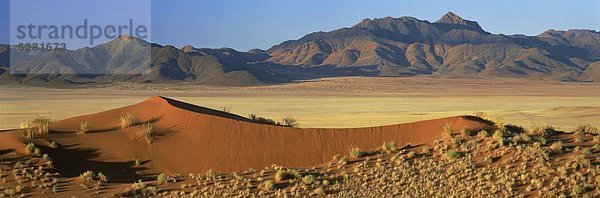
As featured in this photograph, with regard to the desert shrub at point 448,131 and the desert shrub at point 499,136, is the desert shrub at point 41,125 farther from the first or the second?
the desert shrub at point 499,136

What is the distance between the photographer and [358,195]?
405 inches

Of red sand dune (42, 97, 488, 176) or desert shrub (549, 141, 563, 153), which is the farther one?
red sand dune (42, 97, 488, 176)

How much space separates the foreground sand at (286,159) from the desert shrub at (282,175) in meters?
0.02

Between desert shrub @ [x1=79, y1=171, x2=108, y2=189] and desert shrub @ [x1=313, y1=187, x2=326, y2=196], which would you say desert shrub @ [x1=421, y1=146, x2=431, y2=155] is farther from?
desert shrub @ [x1=79, y1=171, x2=108, y2=189]

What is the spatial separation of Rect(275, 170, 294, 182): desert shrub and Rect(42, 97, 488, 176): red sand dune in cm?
223

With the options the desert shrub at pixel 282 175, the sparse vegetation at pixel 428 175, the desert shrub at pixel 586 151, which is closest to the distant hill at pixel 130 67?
the sparse vegetation at pixel 428 175

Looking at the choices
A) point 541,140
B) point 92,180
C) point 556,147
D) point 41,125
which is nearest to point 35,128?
point 41,125

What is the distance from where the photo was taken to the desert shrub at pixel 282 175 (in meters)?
11.2

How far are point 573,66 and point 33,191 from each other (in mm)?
206313

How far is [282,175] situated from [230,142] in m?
3.44

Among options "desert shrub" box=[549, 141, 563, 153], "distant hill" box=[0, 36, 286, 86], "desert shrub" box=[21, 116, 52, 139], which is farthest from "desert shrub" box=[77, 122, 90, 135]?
"distant hill" box=[0, 36, 286, 86]

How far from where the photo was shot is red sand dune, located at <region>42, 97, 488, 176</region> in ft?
45.5

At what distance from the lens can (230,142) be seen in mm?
14461

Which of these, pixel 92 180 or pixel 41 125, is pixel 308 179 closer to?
pixel 92 180
